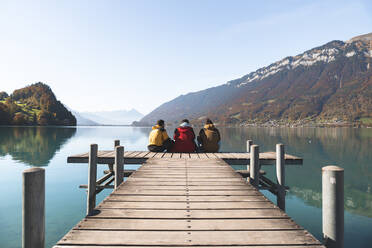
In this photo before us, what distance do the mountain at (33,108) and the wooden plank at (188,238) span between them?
124870mm

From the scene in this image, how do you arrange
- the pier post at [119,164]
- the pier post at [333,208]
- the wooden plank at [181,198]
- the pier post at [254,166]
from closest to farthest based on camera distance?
the pier post at [333,208]
the wooden plank at [181,198]
the pier post at [119,164]
the pier post at [254,166]

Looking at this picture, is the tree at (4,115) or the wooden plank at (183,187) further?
the tree at (4,115)

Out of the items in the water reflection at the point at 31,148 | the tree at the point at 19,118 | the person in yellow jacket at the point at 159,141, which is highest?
the tree at the point at 19,118

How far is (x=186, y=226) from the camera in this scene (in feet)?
10.7

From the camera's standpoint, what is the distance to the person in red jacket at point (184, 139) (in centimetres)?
1005

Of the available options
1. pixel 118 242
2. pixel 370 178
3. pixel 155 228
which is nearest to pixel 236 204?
pixel 155 228

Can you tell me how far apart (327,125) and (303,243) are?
178 m

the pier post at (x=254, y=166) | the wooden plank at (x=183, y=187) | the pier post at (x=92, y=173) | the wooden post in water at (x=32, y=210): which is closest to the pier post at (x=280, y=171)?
the pier post at (x=254, y=166)

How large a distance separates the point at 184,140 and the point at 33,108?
147m

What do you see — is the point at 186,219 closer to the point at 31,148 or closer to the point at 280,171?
the point at 280,171

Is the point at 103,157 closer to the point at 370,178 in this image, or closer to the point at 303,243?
the point at 303,243

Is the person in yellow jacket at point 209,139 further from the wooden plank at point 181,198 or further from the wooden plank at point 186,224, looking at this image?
the wooden plank at point 186,224

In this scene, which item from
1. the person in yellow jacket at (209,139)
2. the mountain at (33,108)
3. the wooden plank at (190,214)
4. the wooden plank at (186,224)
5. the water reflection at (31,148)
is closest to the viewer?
the wooden plank at (186,224)

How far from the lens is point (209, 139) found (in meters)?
10.5
